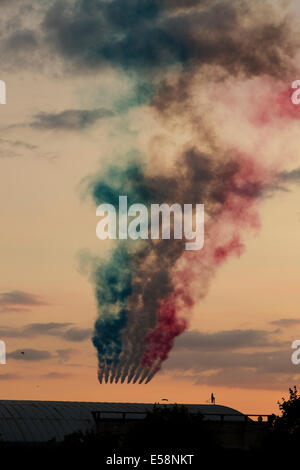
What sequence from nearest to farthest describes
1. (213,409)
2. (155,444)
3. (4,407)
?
(155,444) → (4,407) → (213,409)

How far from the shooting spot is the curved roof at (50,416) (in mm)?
122812

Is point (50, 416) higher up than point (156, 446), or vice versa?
point (50, 416)

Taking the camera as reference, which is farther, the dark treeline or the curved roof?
the curved roof

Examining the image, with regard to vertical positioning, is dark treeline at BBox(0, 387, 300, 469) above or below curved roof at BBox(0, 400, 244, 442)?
below

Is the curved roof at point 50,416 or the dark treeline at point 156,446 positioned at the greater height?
the curved roof at point 50,416

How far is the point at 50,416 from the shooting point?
129875 mm

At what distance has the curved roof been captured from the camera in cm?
12281

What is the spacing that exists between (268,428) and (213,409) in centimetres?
1656

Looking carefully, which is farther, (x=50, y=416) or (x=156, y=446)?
(x=50, y=416)

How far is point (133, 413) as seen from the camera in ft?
443
